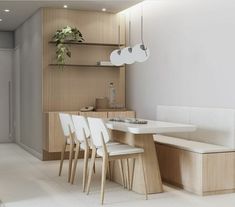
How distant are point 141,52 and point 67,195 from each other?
195cm

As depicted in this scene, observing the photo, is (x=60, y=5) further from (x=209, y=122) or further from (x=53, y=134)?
(x=209, y=122)

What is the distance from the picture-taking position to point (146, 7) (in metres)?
7.35

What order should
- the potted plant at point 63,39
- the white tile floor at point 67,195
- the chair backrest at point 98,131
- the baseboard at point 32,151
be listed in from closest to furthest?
the white tile floor at point 67,195, the chair backrest at point 98,131, the potted plant at point 63,39, the baseboard at point 32,151

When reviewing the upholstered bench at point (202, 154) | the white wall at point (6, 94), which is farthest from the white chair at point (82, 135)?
the white wall at point (6, 94)

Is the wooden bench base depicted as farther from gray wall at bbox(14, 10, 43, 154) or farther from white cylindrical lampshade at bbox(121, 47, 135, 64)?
gray wall at bbox(14, 10, 43, 154)

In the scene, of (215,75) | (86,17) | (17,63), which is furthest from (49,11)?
(215,75)

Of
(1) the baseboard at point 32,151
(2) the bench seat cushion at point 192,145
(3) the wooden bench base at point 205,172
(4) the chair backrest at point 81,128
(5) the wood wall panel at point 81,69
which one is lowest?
(1) the baseboard at point 32,151

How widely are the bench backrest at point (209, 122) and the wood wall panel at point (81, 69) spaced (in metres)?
1.92

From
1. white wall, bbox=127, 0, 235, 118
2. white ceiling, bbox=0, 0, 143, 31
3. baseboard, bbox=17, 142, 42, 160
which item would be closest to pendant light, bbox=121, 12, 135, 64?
white wall, bbox=127, 0, 235, 118

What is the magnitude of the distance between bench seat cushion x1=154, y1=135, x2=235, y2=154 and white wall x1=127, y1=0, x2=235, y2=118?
0.55 meters

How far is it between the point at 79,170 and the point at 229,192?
7.56 feet

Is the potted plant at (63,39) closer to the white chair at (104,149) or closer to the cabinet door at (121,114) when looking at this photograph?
the cabinet door at (121,114)

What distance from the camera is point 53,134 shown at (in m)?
7.16

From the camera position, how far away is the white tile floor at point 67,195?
4.53 meters
